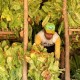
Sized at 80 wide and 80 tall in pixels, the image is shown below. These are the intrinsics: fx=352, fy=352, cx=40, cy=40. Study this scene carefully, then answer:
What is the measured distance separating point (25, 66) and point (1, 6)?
693 millimetres

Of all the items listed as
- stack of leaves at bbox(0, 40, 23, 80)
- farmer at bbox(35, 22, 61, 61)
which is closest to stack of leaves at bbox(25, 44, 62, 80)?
stack of leaves at bbox(0, 40, 23, 80)

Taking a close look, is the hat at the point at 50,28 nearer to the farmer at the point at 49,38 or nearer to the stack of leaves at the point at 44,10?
the farmer at the point at 49,38

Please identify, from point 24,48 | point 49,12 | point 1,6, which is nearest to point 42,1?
point 49,12

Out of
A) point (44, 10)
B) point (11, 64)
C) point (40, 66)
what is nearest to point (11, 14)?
point (44, 10)

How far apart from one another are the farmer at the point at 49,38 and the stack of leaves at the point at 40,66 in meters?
0.22

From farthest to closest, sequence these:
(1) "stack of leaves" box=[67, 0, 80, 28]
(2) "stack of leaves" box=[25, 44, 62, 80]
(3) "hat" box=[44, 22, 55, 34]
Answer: (1) "stack of leaves" box=[67, 0, 80, 28] < (3) "hat" box=[44, 22, 55, 34] < (2) "stack of leaves" box=[25, 44, 62, 80]

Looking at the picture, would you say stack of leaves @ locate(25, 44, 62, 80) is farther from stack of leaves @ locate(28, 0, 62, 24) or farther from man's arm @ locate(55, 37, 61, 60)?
stack of leaves @ locate(28, 0, 62, 24)

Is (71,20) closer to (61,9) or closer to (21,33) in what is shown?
(61,9)

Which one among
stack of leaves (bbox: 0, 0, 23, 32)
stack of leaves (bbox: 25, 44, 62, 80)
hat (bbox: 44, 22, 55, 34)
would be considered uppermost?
stack of leaves (bbox: 0, 0, 23, 32)

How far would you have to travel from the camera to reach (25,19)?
3.36 meters

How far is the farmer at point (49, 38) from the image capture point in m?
3.45

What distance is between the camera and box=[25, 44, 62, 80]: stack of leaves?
3254 mm

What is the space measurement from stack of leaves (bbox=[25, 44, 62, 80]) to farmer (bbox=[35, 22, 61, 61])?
0.22m

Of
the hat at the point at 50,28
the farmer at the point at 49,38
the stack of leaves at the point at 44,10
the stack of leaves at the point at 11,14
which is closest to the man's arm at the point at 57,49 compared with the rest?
the farmer at the point at 49,38
